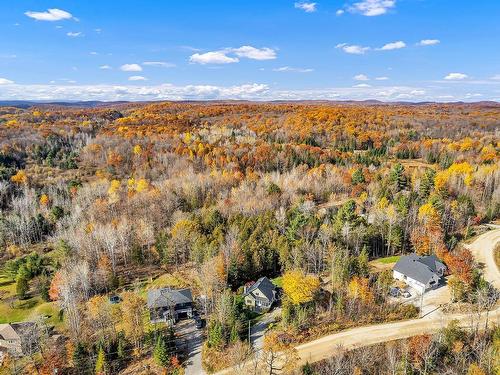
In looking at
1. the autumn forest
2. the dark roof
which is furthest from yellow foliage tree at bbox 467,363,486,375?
the dark roof

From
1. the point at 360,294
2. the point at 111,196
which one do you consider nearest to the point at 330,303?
the point at 360,294

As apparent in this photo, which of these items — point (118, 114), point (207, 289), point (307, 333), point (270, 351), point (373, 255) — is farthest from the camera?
point (118, 114)

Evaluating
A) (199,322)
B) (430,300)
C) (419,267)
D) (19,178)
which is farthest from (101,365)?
(19,178)

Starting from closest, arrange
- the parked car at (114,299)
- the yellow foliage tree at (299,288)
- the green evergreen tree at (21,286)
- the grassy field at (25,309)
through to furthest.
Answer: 1. the yellow foliage tree at (299,288)
2. the grassy field at (25,309)
3. the parked car at (114,299)
4. the green evergreen tree at (21,286)

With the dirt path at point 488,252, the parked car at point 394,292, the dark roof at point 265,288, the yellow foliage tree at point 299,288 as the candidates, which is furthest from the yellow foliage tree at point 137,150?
the dirt path at point 488,252

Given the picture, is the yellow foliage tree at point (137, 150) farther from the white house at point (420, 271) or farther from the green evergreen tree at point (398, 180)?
the white house at point (420, 271)

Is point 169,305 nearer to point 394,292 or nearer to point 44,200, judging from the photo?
point 394,292

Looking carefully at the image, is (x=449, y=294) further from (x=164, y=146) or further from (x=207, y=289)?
(x=164, y=146)
